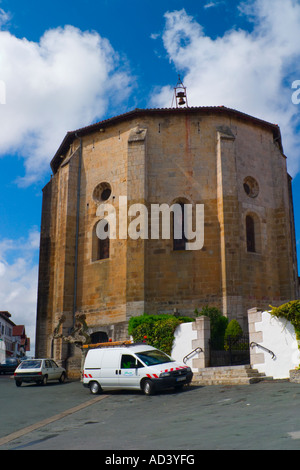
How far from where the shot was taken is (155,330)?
20031 mm

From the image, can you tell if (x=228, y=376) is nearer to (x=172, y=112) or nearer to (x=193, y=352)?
(x=193, y=352)

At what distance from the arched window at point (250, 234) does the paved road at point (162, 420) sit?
38.3 feet

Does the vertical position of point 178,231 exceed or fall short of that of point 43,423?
it exceeds it

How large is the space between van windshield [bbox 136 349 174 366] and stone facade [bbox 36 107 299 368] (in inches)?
287

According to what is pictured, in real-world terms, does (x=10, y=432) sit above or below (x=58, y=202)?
below

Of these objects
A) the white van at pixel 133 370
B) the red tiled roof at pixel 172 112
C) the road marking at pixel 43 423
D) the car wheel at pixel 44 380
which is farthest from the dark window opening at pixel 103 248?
the road marking at pixel 43 423

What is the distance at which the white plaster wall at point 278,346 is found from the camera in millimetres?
15234

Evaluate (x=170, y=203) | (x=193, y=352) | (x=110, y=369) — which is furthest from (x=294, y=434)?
(x=170, y=203)

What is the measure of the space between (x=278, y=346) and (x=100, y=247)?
13643 millimetres
